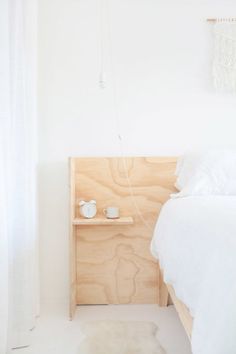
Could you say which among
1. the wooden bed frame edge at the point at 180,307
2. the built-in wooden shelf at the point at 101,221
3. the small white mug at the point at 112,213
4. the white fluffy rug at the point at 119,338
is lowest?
the white fluffy rug at the point at 119,338

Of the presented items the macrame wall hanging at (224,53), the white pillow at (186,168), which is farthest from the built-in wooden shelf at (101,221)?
the macrame wall hanging at (224,53)

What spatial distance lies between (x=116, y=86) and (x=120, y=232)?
960 mm

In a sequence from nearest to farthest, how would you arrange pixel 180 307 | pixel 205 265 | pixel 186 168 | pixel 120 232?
pixel 205 265 < pixel 180 307 < pixel 186 168 < pixel 120 232

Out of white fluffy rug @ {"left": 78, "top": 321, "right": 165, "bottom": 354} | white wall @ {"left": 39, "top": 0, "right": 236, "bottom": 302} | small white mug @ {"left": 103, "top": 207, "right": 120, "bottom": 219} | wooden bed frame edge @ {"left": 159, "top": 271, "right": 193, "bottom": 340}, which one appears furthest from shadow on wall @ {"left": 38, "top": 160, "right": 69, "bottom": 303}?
wooden bed frame edge @ {"left": 159, "top": 271, "right": 193, "bottom": 340}

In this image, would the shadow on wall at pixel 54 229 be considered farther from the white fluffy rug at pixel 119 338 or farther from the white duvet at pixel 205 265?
the white duvet at pixel 205 265

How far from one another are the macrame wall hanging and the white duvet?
3.23 feet

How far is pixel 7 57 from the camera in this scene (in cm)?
139

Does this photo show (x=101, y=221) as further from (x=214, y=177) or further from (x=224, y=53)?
(x=224, y=53)

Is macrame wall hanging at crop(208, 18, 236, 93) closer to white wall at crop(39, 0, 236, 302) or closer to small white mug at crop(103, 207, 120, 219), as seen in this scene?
white wall at crop(39, 0, 236, 302)

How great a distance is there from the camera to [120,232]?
2.14m

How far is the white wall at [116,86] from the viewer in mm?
2129

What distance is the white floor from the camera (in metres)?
1.62

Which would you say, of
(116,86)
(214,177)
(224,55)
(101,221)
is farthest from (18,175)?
(224,55)

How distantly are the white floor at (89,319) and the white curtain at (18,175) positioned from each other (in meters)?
0.09
